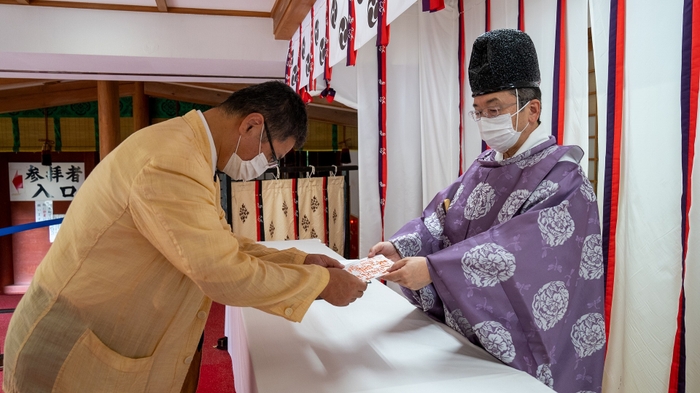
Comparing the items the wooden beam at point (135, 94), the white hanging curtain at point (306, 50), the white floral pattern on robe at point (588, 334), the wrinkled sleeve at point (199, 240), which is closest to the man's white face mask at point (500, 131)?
the white floral pattern on robe at point (588, 334)

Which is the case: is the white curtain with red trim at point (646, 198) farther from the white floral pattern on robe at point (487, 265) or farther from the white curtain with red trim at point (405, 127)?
the white curtain with red trim at point (405, 127)

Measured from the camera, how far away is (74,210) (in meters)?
1.25

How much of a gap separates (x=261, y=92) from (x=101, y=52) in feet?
12.0

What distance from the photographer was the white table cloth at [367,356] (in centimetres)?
116

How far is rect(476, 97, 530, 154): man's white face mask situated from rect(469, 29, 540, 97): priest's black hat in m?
0.09

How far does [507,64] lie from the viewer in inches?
60.9

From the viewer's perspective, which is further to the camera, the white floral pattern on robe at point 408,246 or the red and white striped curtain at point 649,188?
the white floral pattern on robe at point 408,246

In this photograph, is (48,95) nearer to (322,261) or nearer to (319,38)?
(319,38)

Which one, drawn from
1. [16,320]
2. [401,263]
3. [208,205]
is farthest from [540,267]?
[16,320]

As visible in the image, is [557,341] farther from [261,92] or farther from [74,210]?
[74,210]

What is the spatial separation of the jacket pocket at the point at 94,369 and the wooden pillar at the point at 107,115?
5036 millimetres

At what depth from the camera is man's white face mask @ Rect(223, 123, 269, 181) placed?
56.1 inches

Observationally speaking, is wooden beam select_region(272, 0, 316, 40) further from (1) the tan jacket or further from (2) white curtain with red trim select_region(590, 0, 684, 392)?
(1) the tan jacket

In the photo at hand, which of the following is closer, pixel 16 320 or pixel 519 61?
pixel 16 320
